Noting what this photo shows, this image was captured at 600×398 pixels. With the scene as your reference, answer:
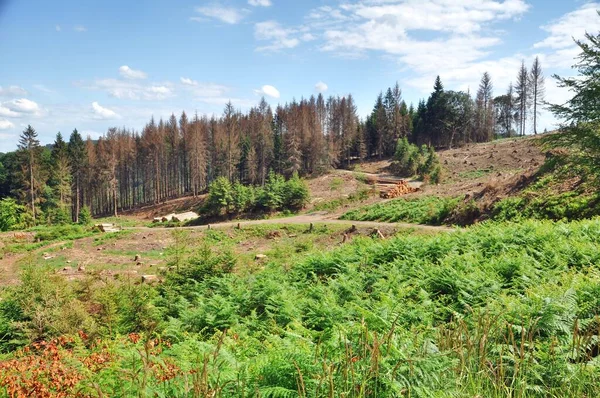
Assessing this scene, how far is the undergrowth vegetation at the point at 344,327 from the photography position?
284 centimetres

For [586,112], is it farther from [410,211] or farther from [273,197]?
[273,197]

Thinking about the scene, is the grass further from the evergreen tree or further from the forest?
the evergreen tree

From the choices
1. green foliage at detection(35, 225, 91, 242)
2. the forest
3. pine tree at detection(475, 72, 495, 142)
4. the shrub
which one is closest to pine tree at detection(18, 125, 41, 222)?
the forest

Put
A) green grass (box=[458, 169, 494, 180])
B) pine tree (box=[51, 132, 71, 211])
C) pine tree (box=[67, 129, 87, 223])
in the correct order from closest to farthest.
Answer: green grass (box=[458, 169, 494, 180]) → pine tree (box=[51, 132, 71, 211]) → pine tree (box=[67, 129, 87, 223])

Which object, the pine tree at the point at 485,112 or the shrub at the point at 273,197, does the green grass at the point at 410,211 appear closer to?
the shrub at the point at 273,197

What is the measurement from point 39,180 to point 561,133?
64.3 meters

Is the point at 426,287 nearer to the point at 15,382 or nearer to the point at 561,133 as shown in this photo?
the point at 15,382

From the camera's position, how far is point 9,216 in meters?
49.2

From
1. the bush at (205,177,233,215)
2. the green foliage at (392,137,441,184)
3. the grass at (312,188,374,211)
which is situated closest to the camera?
the grass at (312,188,374,211)

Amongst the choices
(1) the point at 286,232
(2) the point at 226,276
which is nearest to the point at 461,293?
(2) the point at 226,276

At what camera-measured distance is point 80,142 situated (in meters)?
73.5

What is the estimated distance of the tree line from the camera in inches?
2692

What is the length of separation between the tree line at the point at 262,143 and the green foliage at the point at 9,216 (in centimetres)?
901

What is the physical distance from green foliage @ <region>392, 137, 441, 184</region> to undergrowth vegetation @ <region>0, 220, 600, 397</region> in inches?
1453
